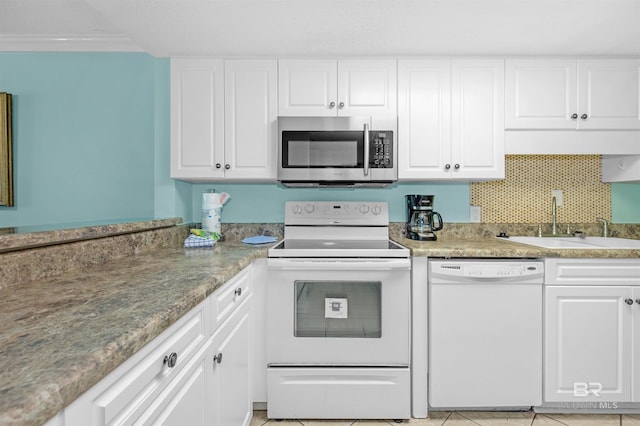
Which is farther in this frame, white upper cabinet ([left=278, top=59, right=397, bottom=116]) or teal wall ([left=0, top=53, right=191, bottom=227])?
teal wall ([left=0, top=53, right=191, bottom=227])

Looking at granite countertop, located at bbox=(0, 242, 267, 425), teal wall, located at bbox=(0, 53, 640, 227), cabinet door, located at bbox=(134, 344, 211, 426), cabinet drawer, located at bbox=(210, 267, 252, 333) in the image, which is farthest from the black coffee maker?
teal wall, located at bbox=(0, 53, 640, 227)

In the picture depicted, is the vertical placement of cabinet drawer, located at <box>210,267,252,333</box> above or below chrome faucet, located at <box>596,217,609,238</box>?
below

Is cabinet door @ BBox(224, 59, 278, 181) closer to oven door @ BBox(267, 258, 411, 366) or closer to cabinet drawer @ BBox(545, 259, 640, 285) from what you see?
oven door @ BBox(267, 258, 411, 366)

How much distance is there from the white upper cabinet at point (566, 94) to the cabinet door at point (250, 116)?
1529mm

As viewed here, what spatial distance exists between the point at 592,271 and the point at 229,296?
1884 mm

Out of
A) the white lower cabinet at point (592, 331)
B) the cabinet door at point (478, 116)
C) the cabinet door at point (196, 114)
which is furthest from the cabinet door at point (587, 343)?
the cabinet door at point (196, 114)

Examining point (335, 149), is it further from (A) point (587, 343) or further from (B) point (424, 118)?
(A) point (587, 343)

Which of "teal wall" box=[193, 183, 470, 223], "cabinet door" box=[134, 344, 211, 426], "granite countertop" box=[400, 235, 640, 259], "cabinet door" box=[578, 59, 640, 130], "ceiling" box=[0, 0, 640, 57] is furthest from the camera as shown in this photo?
"teal wall" box=[193, 183, 470, 223]

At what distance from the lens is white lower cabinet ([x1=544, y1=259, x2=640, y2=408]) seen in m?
1.69

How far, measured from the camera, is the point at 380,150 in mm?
1945

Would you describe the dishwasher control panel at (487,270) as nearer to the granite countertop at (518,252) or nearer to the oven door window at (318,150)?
the granite countertop at (518,252)

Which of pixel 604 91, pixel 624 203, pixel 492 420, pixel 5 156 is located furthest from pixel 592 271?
pixel 5 156

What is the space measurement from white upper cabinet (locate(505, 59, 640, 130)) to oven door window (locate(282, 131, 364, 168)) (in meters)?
1.04

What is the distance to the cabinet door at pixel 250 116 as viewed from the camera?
6.66 feet
